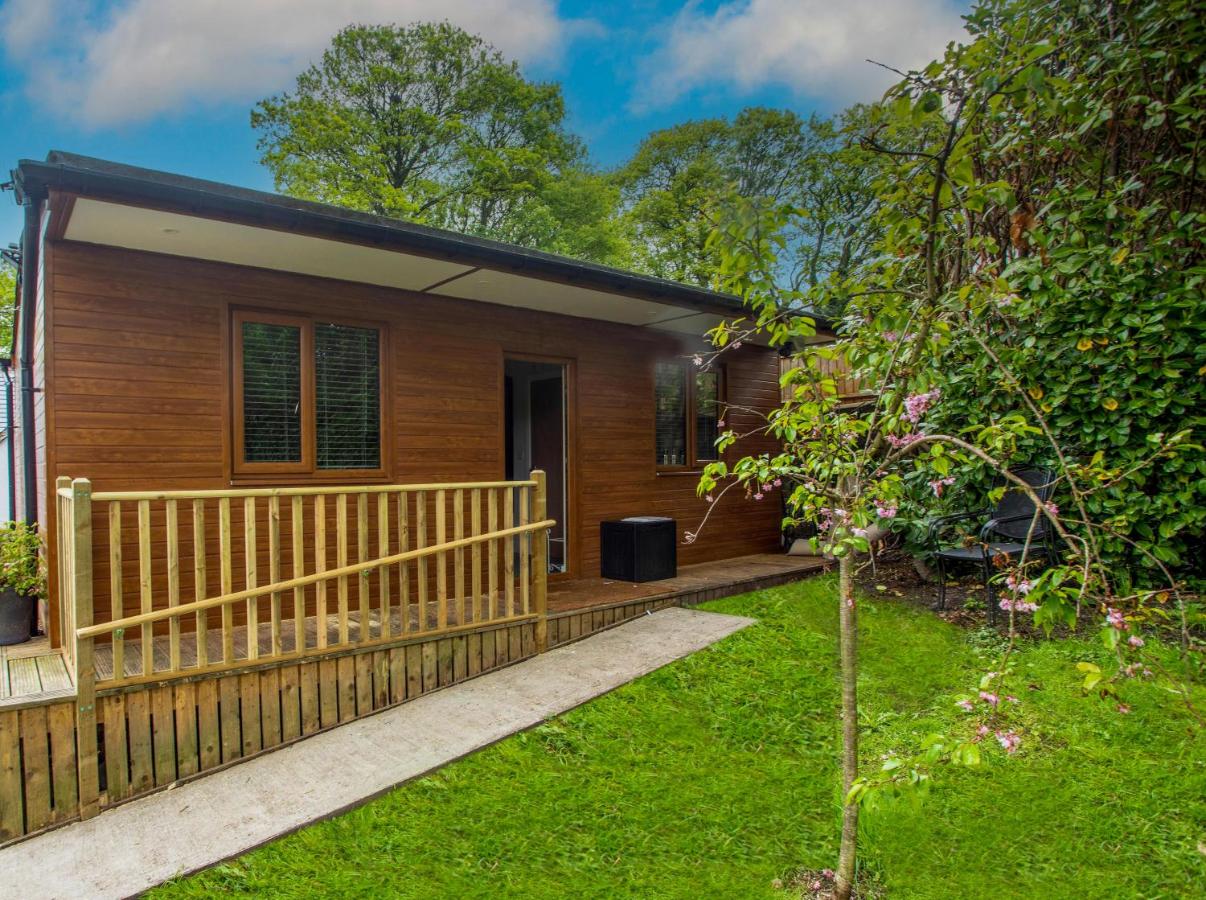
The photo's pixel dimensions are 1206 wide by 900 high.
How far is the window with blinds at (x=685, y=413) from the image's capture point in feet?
24.6

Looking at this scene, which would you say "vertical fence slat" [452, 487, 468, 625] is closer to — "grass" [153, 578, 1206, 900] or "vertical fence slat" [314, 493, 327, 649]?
"vertical fence slat" [314, 493, 327, 649]

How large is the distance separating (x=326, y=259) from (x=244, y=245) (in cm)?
50

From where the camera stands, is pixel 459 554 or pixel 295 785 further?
pixel 459 554

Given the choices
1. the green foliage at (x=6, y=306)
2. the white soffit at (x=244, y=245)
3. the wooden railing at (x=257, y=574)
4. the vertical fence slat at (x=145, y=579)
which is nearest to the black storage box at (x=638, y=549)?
the wooden railing at (x=257, y=574)

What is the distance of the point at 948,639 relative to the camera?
4875 millimetres

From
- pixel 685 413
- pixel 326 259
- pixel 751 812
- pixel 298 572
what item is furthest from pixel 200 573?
pixel 685 413

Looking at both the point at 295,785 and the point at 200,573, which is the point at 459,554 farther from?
the point at 295,785

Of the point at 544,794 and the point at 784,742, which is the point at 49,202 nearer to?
the point at 544,794

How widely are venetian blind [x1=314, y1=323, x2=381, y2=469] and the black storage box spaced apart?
224 centimetres

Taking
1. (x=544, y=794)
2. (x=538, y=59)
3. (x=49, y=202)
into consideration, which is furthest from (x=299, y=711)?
(x=538, y=59)

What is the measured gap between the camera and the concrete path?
2674 mm

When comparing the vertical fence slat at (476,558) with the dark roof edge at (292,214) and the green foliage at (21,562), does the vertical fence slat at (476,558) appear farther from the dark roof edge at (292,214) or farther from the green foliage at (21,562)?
the green foliage at (21,562)

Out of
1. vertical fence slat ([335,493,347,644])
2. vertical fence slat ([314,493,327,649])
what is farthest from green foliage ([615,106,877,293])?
vertical fence slat ([314,493,327,649])

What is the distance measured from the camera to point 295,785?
3.18m
